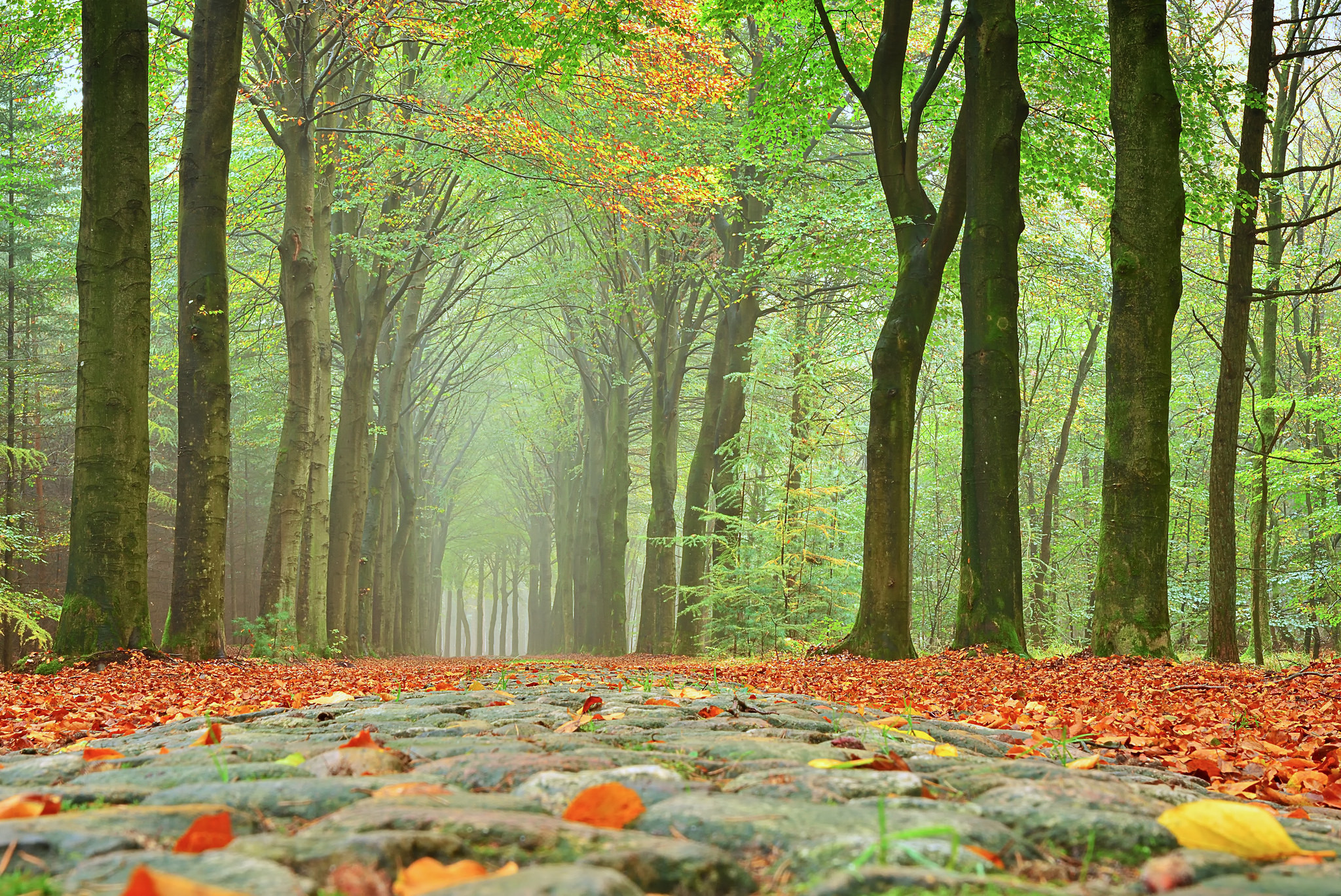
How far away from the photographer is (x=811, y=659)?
11.0 meters

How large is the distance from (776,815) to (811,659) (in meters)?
9.28

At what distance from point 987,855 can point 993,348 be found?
8841 millimetres

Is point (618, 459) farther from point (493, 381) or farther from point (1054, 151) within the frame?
point (493, 381)

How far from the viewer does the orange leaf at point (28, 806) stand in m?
2.02

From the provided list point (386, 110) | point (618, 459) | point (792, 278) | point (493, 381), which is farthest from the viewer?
point (493, 381)

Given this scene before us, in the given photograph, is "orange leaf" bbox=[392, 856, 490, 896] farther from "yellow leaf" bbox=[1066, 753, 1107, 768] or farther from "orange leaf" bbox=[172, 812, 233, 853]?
"yellow leaf" bbox=[1066, 753, 1107, 768]

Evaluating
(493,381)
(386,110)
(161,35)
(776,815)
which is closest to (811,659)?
(776,815)

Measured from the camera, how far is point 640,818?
6.56 ft

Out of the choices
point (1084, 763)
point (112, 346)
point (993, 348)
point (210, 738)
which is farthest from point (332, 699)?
point (993, 348)

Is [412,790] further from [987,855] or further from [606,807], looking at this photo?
[987,855]

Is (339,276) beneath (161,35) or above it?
beneath

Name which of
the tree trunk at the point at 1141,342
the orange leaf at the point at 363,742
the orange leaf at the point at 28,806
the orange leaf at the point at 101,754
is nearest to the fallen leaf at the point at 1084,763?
the orange leaf at the point at 363,742

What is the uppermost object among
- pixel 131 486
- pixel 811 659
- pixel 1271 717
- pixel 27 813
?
pixel 131 486

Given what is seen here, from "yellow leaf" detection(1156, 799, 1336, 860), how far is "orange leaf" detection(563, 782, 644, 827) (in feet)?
3.57
